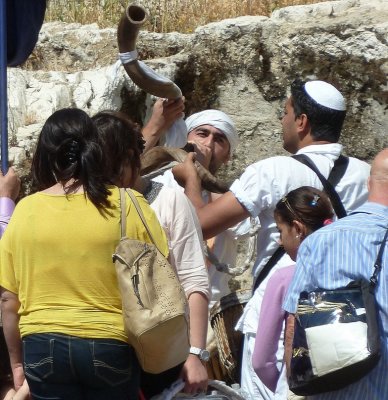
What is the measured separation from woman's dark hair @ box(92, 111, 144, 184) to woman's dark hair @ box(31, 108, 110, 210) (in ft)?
0.52

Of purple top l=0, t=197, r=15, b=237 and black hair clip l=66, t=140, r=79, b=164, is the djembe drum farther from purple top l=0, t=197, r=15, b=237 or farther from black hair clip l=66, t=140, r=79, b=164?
black hair clip l=66, t=140, r=79, b=164

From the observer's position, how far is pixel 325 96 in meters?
4.25

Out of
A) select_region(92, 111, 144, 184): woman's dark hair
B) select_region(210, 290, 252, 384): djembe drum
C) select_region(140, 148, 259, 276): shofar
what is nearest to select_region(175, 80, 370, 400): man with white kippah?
select_region(140, 148, 259, 276): shofar

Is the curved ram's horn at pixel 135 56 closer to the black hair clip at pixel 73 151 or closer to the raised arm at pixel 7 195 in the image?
the raised arm at pixel 7 195

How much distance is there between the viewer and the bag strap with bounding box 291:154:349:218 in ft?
13.2

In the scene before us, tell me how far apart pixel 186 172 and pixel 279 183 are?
516 mm

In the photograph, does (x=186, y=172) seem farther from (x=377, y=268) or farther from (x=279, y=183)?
(x=377, y=268)

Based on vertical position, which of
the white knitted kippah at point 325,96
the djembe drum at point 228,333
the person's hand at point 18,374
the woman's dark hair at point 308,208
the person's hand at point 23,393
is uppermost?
the white knitted kippah at point 325,96

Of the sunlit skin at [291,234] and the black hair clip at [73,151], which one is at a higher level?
the black hair clip at [73,151]

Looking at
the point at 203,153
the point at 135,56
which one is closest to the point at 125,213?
the point at 135,56

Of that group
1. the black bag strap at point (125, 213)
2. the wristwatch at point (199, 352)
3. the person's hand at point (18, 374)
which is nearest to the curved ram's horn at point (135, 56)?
the black bag strap at point (125, 213)

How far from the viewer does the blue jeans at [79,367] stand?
3.19 m

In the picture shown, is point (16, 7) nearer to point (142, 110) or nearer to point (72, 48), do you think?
point (142, 110)

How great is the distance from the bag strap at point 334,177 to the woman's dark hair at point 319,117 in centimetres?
12
